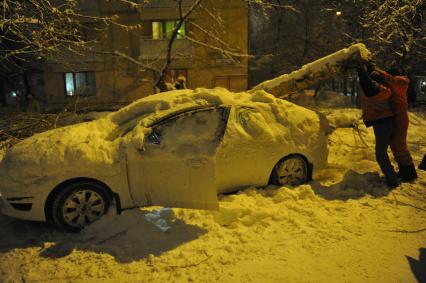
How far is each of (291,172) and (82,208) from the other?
10.3 ft

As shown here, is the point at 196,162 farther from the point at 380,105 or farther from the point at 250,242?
the point at 380,105

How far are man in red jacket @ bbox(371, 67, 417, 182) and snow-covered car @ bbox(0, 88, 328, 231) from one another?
6.33ft

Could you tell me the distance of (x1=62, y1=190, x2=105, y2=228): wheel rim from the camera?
186 inches

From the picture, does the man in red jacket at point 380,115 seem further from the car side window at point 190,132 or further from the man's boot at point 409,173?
the car side window at point 190,132

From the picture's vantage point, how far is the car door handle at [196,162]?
471 cm

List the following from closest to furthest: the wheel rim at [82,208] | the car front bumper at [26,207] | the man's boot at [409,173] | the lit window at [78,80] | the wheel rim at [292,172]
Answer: the car front bumper at [26,207] → the wheel rim at [82,208] → the wheel rim at [292,172] → the man's boot at [409,173] → the lit window at [78,80]

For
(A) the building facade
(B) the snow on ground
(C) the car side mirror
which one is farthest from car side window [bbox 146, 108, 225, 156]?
(A) the building facade

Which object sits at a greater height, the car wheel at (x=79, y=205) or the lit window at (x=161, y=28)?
the lit window at (x=161, y=28)

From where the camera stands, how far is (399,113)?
19.0 feet

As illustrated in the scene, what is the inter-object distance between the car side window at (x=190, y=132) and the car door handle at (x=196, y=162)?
0.14 metres

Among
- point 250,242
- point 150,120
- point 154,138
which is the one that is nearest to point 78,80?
point 150,120

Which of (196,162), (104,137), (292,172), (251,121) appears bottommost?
(292,172)

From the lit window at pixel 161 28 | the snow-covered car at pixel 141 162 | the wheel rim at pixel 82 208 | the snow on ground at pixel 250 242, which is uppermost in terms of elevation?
the lit window at pixel 161 28

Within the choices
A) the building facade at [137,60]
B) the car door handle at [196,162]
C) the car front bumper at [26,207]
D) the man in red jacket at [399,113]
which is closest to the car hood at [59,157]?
the car front bumper at [26,207]
